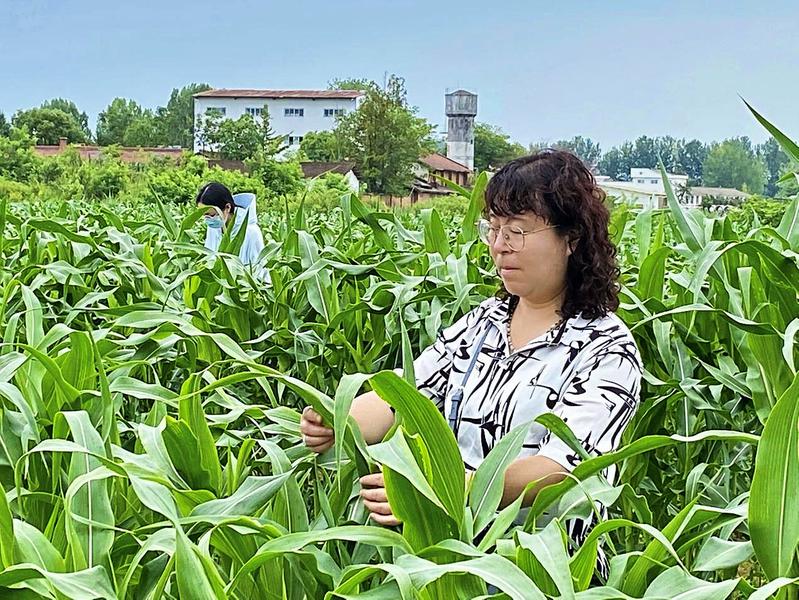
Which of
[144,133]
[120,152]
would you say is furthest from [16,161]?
[144,133]

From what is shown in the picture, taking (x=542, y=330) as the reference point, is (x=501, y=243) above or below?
above

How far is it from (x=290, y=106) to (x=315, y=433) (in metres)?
78.0

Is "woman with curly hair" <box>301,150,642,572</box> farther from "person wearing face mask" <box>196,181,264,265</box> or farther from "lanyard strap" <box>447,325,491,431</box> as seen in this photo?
"person wearing face mask" <box>196,181,264,265</box>

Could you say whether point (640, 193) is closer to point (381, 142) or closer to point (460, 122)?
point (381, 142)

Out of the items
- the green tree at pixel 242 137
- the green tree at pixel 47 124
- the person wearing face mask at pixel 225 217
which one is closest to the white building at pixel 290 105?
the green tree at pixel 47 124

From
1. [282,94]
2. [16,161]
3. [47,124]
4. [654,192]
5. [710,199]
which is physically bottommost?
[654,192]

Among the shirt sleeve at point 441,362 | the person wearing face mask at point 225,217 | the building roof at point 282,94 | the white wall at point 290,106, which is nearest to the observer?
the shirt sleeve at point 441,362

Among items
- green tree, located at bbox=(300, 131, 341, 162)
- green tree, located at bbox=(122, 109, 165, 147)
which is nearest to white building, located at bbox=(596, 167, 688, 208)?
green tree, located at bbox=(300, 131, 341, 162)

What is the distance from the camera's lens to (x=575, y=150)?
6.09 feet

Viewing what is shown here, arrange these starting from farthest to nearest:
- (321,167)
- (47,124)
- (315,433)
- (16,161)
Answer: (47,124) → (321,167) → (16,161) → (315,433)

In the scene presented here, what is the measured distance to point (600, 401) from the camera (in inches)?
58.8

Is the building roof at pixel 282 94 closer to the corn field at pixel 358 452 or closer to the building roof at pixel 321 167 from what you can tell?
the building roof at pixel 321 167

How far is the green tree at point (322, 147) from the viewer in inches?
1984

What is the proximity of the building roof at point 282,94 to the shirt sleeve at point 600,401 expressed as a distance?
73.7 meters
